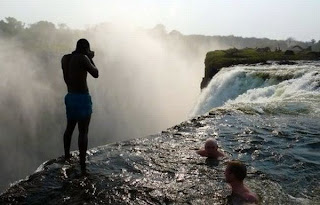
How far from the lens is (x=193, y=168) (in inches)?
244

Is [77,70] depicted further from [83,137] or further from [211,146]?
[211,146]

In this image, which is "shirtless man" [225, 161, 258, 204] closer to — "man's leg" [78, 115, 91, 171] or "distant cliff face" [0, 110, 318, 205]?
"distant cliff face" [0, 110, 318, 205]

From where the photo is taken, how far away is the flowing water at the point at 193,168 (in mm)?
4988

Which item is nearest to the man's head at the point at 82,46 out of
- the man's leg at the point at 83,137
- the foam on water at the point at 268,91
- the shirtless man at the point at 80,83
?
the shirtless man at the point at 80,83

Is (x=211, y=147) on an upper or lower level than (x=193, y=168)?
upper

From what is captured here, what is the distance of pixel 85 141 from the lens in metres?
5.65

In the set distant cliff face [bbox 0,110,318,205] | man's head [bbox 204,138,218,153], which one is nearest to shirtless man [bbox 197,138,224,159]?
man's head [bbox 204,138,218,153]

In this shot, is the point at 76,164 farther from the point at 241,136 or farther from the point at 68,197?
the point at 241,136

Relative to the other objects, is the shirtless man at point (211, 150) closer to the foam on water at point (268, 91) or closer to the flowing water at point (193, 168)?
the flowing water at point (193, 168)

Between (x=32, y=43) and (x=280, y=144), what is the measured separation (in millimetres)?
88662

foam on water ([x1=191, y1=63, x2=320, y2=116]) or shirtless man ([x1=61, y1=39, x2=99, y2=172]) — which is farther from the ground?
shirtless man ([x1=61, y1=39, x2=99, y2=172])

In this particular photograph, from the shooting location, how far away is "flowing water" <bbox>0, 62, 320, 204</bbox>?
499 centimetres

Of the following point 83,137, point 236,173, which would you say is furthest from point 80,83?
point 236,173

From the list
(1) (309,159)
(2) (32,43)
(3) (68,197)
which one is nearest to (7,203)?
(3) (68,197)
